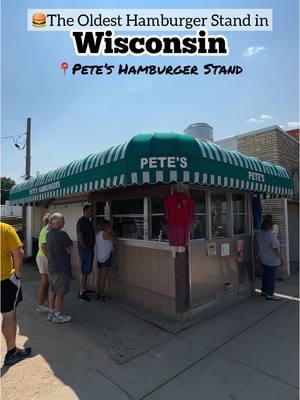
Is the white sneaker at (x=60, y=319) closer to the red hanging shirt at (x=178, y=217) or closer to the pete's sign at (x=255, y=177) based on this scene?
the red hanging shirt at (x=178, y=217)

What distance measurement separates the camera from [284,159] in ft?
28.8

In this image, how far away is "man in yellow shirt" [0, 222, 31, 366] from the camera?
3.38 meters

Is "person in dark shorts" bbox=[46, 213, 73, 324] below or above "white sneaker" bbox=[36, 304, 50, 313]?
above

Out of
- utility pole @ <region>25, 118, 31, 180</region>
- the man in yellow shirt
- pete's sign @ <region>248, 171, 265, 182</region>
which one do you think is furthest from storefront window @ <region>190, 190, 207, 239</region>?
utility pole @ <region>25, 118, 31, 180</region>

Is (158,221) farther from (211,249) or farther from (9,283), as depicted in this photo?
(9,283)

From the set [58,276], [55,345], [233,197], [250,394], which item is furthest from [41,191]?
[250,394]

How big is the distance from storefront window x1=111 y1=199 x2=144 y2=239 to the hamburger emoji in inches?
143

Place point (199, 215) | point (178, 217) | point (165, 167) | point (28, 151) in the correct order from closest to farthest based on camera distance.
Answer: point (165, 167), point (178, 217), point (199, 215), point (28, 151)

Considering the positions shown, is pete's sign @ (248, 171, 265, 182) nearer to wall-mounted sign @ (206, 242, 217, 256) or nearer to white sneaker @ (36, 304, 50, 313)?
wall-mounted sign @ (206, 242, 217, 256)

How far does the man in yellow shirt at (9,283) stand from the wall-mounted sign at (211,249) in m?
3.25

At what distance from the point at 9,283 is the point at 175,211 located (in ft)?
8.49

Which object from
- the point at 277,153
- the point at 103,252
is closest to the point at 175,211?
the point at 103,252

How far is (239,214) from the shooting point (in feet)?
21.0

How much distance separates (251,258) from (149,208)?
9.86 feet
